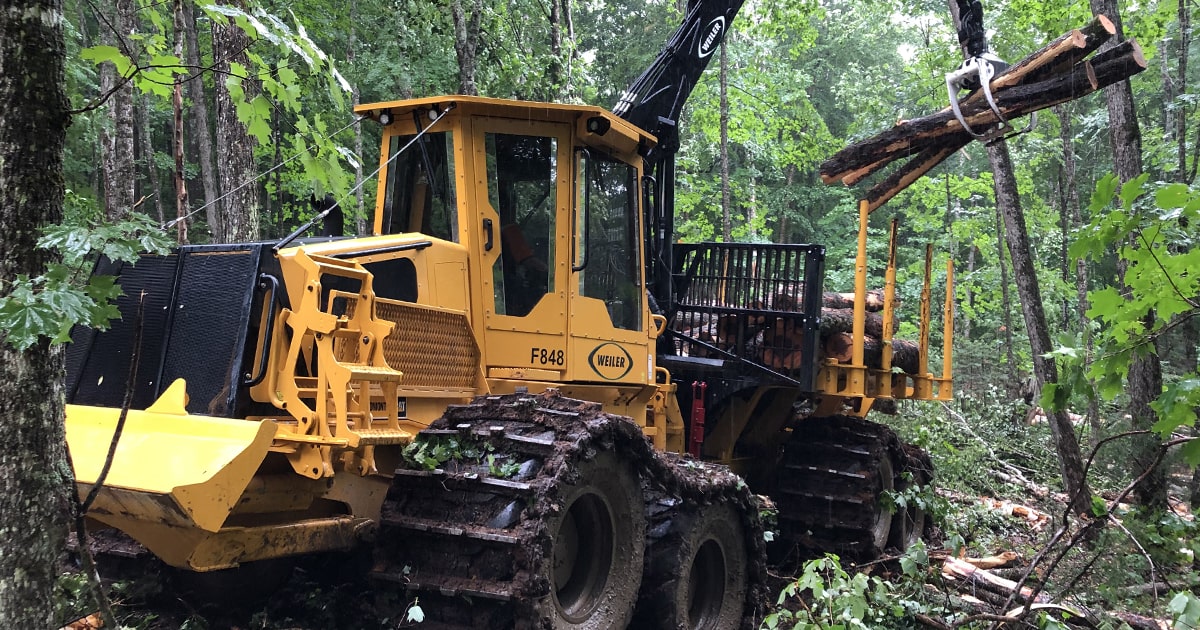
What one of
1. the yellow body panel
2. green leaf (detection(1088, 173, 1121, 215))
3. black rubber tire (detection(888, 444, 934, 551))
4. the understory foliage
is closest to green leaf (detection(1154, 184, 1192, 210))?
green leaf (detection(1088, 173, 1121, 215))

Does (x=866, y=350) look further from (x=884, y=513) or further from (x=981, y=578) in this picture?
(x=981, y=578)

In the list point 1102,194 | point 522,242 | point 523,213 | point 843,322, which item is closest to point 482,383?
point 522,242

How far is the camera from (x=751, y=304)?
7.92 metres

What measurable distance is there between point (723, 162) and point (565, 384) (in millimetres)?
13308

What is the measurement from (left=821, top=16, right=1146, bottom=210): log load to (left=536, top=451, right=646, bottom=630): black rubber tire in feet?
13.0

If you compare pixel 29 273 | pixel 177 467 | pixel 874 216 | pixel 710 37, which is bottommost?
pixel 177 467

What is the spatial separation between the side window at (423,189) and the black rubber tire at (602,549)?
1.72 metres

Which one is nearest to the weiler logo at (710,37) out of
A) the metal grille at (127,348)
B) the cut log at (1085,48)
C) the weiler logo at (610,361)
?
the cut log at (1085,48)

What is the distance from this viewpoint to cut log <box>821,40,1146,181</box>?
6.00 metres

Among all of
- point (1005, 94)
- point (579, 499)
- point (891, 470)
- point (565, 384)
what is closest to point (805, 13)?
point (1005, 94)

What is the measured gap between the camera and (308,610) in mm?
4473

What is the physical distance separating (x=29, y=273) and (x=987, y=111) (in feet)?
21.1

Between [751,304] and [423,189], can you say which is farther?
[751,304]

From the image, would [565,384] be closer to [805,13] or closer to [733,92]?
[805,13]
